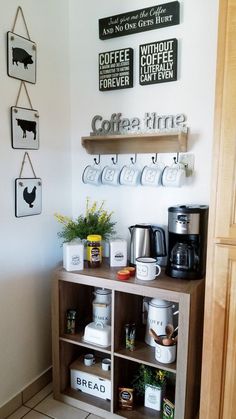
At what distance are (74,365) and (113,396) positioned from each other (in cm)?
31

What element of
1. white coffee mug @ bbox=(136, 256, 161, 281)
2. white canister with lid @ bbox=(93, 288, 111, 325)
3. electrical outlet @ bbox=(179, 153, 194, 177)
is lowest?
white canister with lid @ bbox=(93, 288, 111, 325)

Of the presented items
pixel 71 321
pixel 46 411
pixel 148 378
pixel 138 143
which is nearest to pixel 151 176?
pixel 138 143

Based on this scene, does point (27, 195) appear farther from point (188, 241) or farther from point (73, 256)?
point (188, 241)

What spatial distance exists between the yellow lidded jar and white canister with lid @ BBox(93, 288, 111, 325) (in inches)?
6.6

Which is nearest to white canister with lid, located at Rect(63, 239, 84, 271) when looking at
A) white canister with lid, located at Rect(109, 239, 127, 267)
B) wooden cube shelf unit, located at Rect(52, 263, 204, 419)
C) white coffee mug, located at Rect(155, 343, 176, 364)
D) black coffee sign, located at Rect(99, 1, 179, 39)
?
wooden cube shelf unit, located at Rect(52, 263, 204, 419)

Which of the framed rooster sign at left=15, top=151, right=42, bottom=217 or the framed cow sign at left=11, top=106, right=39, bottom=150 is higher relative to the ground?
the framed cow sign at left=11, top=106, right=39, bottom=150

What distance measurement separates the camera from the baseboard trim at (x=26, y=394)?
67.2 inches

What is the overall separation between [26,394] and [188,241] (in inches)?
50.4

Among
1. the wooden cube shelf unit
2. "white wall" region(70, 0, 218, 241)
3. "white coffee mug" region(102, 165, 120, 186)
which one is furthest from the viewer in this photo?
"white coffee mug" region(102, 165, 120, 186)

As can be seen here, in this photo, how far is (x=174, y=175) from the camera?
5.52 ft

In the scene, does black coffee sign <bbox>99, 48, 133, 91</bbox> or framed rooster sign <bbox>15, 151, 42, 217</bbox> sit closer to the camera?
framed rooster sign <bbox>15, 151, 42, 217</bbox>

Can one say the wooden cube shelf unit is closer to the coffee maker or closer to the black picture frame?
the coffee maker

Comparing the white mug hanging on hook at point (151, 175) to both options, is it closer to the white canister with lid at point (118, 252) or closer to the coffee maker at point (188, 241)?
the coffee maker at point (188, 241)

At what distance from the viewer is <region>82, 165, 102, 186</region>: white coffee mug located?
194 cm
